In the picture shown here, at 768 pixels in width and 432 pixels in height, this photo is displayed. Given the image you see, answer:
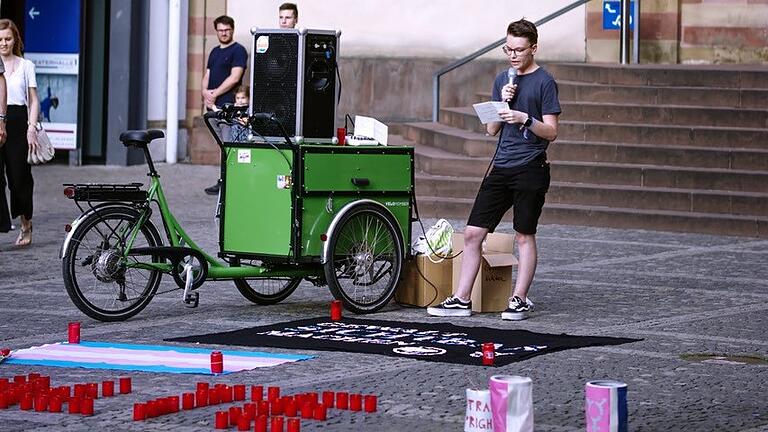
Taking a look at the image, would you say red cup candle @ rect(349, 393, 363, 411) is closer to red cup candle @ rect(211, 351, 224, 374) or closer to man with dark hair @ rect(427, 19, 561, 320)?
red cup candle @ rect(211, 351, 224, 374)

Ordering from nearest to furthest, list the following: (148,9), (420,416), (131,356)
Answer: (420,416) < (131,356) < (148,9)

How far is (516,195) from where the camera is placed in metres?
10.5

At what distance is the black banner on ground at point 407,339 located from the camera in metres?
8.83

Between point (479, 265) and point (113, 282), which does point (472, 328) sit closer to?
point (479, 265)

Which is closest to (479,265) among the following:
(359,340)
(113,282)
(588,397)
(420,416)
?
(359,340)

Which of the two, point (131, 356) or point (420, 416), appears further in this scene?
point (131, 356)

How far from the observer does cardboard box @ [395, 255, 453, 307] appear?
1086 centimetres

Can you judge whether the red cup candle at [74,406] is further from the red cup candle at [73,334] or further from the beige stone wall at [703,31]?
the beige stone wall at [703,31]

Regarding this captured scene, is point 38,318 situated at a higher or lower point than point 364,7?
lower

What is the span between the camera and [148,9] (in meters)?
22.2

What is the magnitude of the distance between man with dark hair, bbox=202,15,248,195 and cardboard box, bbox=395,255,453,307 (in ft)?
23.1

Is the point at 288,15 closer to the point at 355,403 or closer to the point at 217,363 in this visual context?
the point at 217,363

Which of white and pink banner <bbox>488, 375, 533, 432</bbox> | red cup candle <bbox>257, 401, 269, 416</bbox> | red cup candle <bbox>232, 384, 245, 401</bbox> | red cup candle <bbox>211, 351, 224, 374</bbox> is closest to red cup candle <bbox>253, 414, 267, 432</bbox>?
red cup candle <bbox>257, 401, 269, 416</bbox>

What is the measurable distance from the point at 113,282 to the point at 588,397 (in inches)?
173
